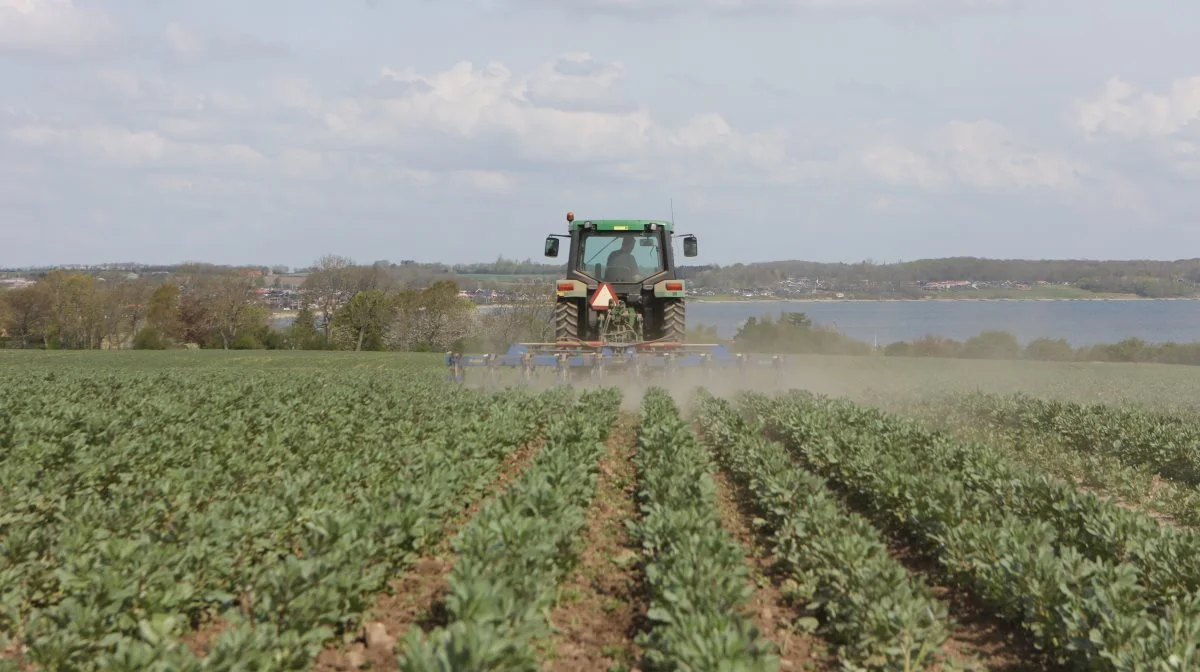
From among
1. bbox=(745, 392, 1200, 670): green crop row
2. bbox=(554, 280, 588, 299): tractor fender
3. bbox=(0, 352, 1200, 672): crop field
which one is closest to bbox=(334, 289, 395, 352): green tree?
bbox=(554, 280, 588, 299): tractor fender

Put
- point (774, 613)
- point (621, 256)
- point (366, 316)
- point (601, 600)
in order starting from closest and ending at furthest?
1. point (774, 613)
2. point (601, 600)
3. point (621, 256)
4. point (366, 316)

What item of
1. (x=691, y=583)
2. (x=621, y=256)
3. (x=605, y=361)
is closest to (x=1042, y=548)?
(x=691, y=583)

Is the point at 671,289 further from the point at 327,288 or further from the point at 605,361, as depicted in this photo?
the point at 327,288

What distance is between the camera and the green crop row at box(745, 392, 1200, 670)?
182 inches

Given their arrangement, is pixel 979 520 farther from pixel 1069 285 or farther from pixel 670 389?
pixel 1069 285

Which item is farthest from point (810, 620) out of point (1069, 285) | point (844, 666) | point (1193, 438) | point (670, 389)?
point (1069, 285)

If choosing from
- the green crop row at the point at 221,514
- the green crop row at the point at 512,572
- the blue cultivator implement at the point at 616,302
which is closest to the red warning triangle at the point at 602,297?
the blue cultivator implement at the point at 616,302

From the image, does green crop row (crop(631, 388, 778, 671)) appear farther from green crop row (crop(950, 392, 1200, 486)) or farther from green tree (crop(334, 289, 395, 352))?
green tree (crop(334, 289, 395, 352))

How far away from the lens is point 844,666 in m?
4.86

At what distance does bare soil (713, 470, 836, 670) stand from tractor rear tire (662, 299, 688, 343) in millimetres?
9008

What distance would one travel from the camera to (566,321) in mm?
17453

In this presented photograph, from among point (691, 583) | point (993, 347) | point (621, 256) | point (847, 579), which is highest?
point (621, 256)

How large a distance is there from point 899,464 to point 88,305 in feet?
204

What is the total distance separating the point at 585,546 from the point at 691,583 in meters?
1.99
